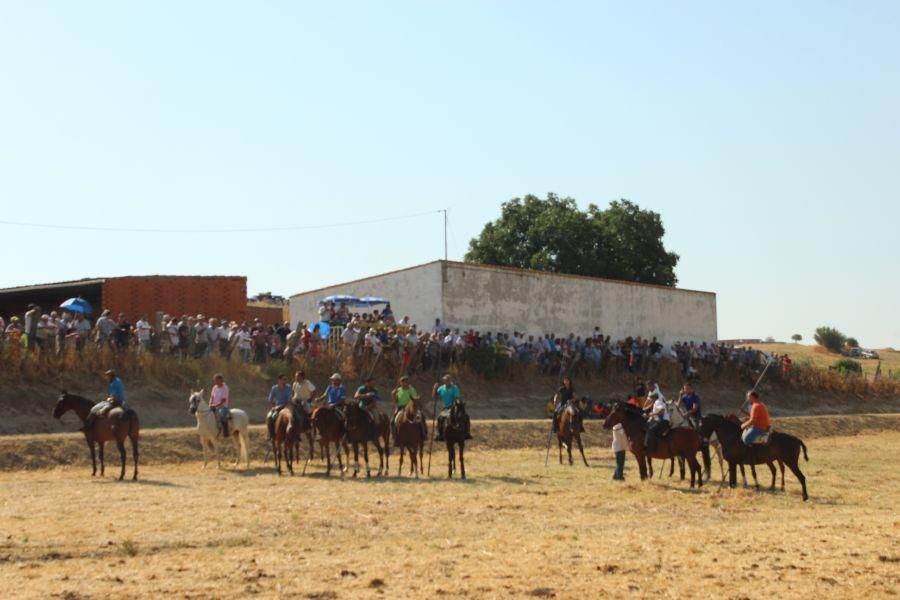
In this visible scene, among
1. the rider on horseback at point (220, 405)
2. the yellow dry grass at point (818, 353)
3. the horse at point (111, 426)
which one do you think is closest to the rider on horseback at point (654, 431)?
the rider on horseback at point (220, 405)

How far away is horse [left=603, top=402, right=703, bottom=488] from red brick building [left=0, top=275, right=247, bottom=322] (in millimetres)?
26146

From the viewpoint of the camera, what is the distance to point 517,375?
155 ft

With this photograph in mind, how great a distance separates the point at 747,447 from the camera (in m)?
24.3

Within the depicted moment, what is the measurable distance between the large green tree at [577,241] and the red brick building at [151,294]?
30692mm

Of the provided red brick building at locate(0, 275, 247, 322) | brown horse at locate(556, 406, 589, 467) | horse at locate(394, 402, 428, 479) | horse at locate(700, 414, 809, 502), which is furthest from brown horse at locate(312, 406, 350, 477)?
red brick building at locate(0, 275, 247, 322)

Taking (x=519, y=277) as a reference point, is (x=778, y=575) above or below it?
below

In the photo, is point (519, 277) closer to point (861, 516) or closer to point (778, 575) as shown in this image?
point (861, 516)

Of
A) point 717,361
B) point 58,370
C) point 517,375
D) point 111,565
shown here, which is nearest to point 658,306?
point 717,361

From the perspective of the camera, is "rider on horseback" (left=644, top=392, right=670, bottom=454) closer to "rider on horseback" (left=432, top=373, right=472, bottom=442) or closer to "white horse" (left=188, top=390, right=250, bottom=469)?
"rider on horseback" (left=432, top=373, right=472, bottom=442)

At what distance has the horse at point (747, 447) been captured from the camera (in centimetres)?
2409

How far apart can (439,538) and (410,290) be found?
36017 mm

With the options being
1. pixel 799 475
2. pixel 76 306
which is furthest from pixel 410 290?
pixel 799 475

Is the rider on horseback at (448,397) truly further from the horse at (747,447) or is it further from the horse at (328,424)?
the horse at (747,447)

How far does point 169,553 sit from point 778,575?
7.92 meters
